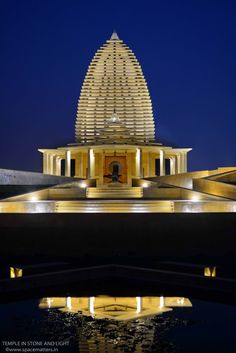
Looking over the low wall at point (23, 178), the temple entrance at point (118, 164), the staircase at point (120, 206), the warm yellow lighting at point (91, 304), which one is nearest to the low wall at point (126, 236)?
the warm yellow lighting at point (91, 304)

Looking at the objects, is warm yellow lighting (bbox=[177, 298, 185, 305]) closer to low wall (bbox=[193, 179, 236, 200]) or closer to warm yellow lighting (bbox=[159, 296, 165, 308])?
warm yellow lighting (bbox=[159, 296, 165, 308])

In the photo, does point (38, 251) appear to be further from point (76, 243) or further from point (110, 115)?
point (110, 115)

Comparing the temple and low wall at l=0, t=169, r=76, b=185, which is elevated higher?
the temple

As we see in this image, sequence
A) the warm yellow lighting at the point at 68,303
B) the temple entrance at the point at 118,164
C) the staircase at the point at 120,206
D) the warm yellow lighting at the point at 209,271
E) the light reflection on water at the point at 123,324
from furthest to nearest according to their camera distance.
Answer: the temple entrance at the point at 118,164
the staircase at the point at 120,206
the warm yellow lighting at the point at 209,271
the warm yellow lighting at the point at 68,303
the light reflection on water at the point at 123,324

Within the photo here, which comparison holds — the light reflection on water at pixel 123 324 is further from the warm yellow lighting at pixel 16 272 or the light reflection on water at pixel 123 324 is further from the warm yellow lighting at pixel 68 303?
the warm yellow lighting at pixel 16 272

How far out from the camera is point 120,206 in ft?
50.0

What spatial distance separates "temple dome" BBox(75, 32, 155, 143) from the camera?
35.3m

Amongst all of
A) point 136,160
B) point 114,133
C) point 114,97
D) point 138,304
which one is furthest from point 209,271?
point 114,97

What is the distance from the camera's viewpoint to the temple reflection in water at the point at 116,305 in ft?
18.4

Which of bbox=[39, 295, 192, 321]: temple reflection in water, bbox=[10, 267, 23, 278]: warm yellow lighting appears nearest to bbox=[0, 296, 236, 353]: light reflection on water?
bbox=[39, 295, 192, 321]: temple reflection in water

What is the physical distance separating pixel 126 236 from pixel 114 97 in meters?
25.9

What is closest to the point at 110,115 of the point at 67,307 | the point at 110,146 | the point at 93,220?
the point at 110,146

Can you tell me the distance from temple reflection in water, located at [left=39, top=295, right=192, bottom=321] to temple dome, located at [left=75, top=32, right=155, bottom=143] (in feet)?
93.9

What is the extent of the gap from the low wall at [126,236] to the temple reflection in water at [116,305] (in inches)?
148
